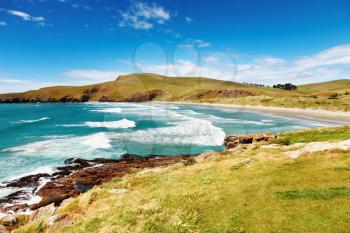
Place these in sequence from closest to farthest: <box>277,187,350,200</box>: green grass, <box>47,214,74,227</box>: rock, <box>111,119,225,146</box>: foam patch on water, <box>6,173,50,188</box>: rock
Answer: <box>277,187,350,200</box>: green grass
<box>47,214,74,227</box>: rock
<box>6,173,50,188</box>: rock
<box>111,119,225,146</box>: foam patch on water

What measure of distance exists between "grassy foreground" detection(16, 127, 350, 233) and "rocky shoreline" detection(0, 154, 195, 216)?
939cm

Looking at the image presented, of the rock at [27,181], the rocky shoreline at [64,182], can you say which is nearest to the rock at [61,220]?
the rocky shoreline at [64,182]

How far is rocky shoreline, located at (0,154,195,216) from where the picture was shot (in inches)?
1198

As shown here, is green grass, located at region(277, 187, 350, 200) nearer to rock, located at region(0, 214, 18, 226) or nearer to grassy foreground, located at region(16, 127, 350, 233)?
grassy foreground, located at region(16, 127, 350, 233)

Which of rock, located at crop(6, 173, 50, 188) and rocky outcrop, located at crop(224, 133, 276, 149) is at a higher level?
rocky outcrop, located at crop(224, 133, 276, 149)

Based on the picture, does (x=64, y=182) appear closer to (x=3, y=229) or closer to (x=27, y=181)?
(x=27, y=181)

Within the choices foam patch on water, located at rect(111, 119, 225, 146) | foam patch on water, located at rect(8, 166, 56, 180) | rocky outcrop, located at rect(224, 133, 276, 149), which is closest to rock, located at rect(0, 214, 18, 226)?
foam patch on water, located at rect(8, 166, 56, 180)

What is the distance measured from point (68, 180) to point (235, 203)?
90.6 feet

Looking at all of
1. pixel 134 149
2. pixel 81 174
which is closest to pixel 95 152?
pixel 134 149

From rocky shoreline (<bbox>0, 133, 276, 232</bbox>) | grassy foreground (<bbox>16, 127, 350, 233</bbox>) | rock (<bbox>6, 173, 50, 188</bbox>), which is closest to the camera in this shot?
grassy foreground (<bbox>16, 127, 350, 233</bbox>)

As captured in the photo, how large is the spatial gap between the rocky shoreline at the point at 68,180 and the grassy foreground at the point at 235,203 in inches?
370

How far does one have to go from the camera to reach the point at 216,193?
57.9 ft

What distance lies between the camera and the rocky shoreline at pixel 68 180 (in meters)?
30.4

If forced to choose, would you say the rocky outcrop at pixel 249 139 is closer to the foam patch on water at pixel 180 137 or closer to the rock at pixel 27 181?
the foam patch on water at pixel 180 137
